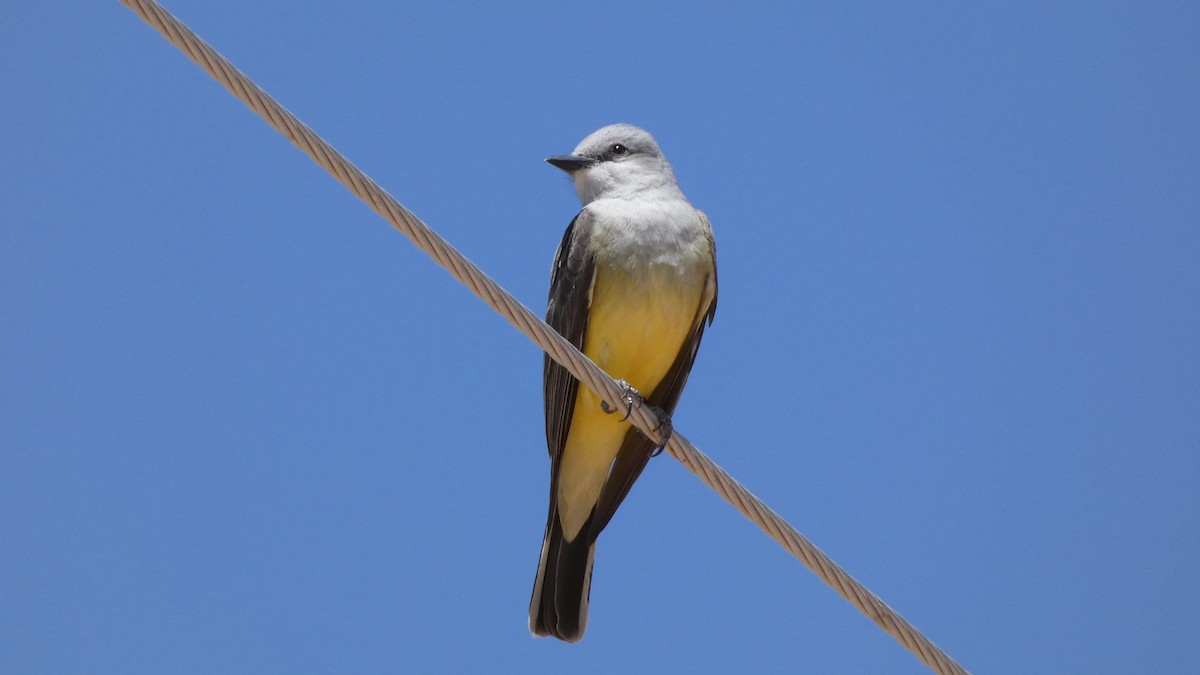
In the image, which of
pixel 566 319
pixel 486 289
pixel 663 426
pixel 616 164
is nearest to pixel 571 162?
pixel 616 164

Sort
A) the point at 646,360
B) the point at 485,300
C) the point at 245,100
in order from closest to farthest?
the point at 245,100 → the point at 485,300 → the point at 646,360

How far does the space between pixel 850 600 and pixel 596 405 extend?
2.01m

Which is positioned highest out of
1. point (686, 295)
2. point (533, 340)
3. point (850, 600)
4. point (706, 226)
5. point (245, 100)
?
point (706, 226)

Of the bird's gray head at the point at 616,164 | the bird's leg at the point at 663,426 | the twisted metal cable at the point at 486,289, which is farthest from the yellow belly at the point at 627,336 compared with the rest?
the twisted metal cable at the point at 486,289

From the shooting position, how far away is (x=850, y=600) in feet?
13.1

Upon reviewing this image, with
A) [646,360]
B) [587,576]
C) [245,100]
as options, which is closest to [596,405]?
[646,360]

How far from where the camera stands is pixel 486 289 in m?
3.94

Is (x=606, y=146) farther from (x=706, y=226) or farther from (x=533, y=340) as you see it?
(x=533, y=340)

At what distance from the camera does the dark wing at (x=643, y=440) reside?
585 cm

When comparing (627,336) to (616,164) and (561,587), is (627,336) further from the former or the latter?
(616,164)

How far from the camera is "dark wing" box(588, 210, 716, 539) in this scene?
19.2 ft

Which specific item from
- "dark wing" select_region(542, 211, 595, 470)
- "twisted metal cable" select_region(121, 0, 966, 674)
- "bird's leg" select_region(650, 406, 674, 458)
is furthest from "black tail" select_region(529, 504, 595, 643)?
"twisted metal cable" select_region(121, 0, 966, 674)

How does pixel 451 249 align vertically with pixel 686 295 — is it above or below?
below

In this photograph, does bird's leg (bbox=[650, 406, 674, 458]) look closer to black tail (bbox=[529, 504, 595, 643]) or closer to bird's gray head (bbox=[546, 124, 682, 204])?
black tail (bbox=[529, 504, 595, 643])
